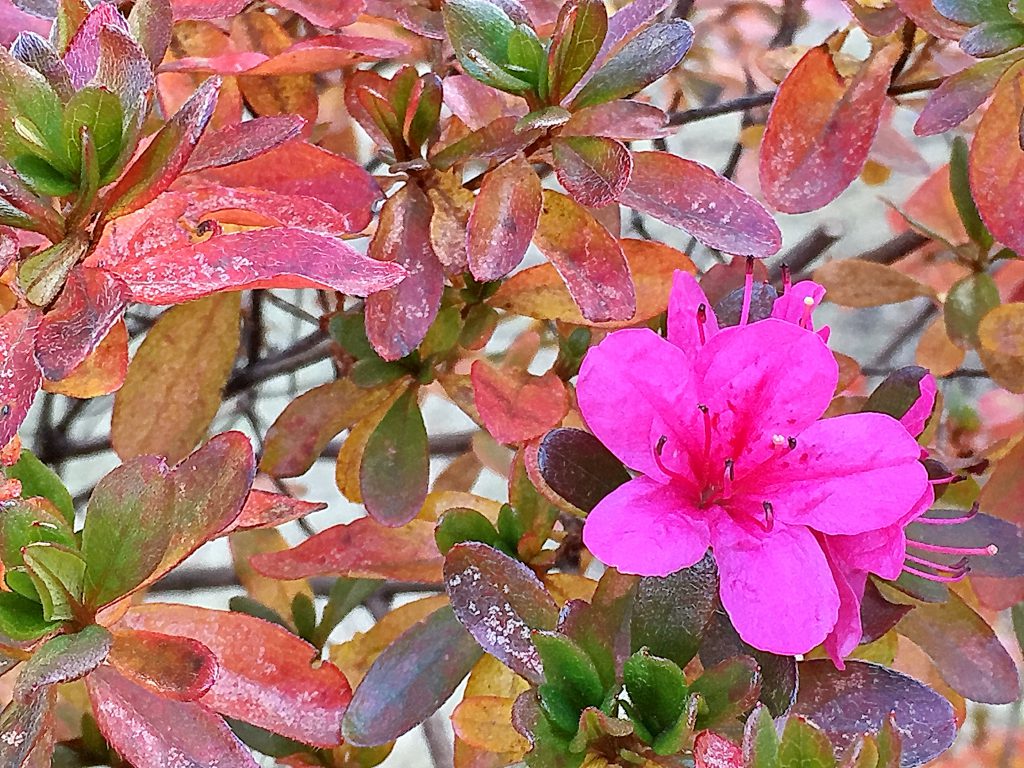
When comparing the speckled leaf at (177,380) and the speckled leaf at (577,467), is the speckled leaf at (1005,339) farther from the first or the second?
the speckled leaf at (177,380)

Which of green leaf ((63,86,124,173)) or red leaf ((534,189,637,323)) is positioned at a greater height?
green leaf ((63,86,124,173))

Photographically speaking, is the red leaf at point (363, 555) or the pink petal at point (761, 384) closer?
the pink petal at point (761, 384)

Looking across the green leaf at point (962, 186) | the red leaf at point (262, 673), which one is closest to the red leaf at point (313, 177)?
the red leaf at point (262, 673)

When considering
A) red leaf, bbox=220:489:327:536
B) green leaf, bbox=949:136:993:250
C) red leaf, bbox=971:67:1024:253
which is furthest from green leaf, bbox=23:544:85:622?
green leaf, bbox=949:136:993:250

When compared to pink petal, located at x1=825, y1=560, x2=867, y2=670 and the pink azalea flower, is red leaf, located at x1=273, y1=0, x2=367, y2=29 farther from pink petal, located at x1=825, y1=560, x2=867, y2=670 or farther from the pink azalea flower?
pink petal, located at x1=825, y1=560, x2=867, y2=670

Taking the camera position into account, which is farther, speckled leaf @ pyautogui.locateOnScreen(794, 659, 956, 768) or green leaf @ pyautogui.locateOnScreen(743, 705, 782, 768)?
speckled leaf @ pyautogui.locateOnScreen(794, 659, 956, 768)

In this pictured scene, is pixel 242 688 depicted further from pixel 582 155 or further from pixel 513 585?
pixel 582 155
